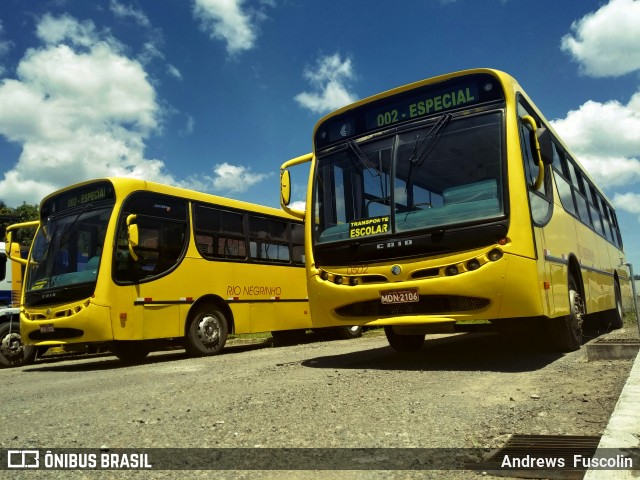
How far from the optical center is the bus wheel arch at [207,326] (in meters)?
10.2

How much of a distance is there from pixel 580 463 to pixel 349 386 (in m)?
2.68

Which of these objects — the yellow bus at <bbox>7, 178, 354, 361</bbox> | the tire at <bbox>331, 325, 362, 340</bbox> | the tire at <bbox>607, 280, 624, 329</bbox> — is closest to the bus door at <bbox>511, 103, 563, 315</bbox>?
the yellow bus at <bbox>7, 178, 354, 361</bbox>

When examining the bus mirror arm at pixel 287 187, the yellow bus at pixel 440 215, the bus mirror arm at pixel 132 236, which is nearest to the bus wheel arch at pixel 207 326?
the bus mirror arm at pixel 132 236

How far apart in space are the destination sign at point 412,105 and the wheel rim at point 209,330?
4483mm

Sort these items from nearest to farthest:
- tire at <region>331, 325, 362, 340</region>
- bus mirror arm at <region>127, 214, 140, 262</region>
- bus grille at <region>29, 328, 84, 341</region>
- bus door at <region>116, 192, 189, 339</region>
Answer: bus mirror arm at <region>127, 214, 140, 262</region> → bus grille at <region>29, 328, 84, 341</region> → bus door at <region>116, 192, 189, 339</region> → tire at <region>331, 325, 362, 340</region>

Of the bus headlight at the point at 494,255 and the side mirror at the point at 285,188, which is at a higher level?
the side mirror at the point at 285,188

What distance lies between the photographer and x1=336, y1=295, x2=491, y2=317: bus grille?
5.93m

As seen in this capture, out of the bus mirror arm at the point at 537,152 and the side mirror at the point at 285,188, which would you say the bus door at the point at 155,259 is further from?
the bus mirror arm at the point at 537,152

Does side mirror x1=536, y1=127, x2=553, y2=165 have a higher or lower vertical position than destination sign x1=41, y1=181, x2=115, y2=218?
lower

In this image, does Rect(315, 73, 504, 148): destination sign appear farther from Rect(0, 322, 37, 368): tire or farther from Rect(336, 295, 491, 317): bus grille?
Rect(0, 322, 37, 368): tire

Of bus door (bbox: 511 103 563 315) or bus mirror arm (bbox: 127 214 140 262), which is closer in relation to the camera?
bus door (bbox: 511 103 563 315)

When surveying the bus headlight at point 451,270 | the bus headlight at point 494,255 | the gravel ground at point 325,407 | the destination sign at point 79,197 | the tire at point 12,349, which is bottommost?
the gravel ground at point 325,407

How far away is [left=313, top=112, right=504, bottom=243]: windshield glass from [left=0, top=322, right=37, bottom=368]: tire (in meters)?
7.19

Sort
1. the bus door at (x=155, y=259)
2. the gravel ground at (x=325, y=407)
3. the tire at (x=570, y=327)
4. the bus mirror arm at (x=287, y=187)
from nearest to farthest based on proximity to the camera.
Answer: the gravel ground at (x=325, y=407)
the tire at (x=570, y=327)
the bus mirror arm at (x=287, y=187)
the bus door at (x=155, y=259)
